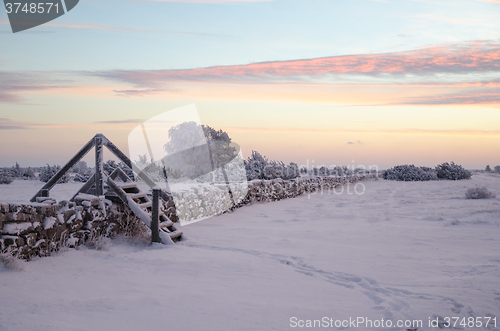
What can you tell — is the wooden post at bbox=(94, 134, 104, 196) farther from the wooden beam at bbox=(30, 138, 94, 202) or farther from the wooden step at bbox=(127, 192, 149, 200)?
the wooden step at bbox=(127, 192, 149, 200)

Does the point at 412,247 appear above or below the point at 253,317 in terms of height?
below

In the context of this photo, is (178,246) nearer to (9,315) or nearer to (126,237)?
(126,237)

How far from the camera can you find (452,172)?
33.1m

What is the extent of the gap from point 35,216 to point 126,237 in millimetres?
1893

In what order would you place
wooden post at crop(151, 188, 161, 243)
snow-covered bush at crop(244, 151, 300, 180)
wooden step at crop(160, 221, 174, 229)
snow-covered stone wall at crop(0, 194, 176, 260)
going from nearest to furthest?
snow-covered stone wall at crop(0, 194, 176, 260)
wooden post at crop(151, 188, 161, 243)
wooden step at crop(160, 221, 174, 229)
snow-covered bush at crop(244, 151, 300, 180)

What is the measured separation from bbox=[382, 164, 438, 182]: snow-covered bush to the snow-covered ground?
27.2 m

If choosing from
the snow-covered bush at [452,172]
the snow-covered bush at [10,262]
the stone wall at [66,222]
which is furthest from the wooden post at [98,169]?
the snow-covered bush at [452,172]

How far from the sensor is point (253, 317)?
3.75 metres

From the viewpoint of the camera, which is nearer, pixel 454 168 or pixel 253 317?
pixel 253 317

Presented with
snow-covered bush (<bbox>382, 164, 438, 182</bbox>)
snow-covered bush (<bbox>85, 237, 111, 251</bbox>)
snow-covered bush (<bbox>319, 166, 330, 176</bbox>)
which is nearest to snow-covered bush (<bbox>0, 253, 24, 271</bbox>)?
snow-covered bush (<bbox>85, 237, 111, 251</bbox>)

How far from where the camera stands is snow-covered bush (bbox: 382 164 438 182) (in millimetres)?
33594

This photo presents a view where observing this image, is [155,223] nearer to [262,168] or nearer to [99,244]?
[99,244]

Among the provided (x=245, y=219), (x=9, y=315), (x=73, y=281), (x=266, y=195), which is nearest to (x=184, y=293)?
(x=73, y=281)

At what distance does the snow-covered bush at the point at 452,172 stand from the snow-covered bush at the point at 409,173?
63 centimetres
